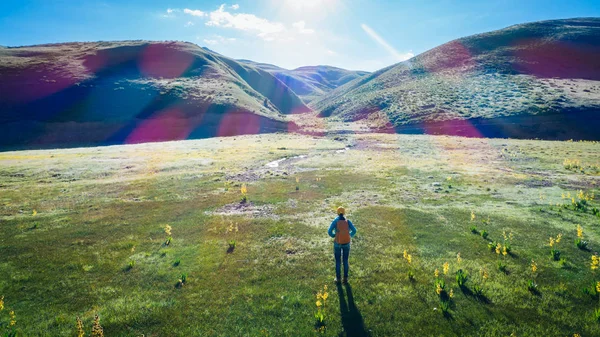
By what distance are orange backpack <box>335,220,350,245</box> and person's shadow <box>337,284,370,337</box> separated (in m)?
1.99

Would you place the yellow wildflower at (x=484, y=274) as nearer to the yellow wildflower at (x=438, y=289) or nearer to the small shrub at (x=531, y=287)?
the small shrub at (x=531, y=287)

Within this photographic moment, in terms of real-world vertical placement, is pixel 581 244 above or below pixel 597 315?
above

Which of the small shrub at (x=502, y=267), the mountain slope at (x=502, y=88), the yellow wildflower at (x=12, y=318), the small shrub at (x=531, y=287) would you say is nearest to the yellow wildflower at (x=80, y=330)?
the yellow wildflower at (x=12, y=318)

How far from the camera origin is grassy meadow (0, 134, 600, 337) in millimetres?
10109

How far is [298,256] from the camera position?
14.8 m

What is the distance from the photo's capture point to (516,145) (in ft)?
177

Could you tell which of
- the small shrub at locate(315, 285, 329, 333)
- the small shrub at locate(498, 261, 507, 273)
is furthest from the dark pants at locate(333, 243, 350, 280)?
the small shrub at locate(498, 261, 507, 273)

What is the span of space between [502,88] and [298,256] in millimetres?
115315

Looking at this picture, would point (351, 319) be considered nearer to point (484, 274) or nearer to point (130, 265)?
point (484, 274)

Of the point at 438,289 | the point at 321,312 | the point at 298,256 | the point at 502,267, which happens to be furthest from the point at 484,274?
the point at 298,256

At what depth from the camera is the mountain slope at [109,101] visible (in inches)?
3526

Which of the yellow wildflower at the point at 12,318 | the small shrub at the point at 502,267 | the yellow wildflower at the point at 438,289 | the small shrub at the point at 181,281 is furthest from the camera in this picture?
the small shrub at the point at 502,267

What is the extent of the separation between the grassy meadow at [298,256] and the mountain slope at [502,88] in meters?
54.0

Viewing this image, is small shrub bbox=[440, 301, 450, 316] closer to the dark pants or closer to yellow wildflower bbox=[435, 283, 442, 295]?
yellow wildflower bbox=[435, 283, 442, 295]
